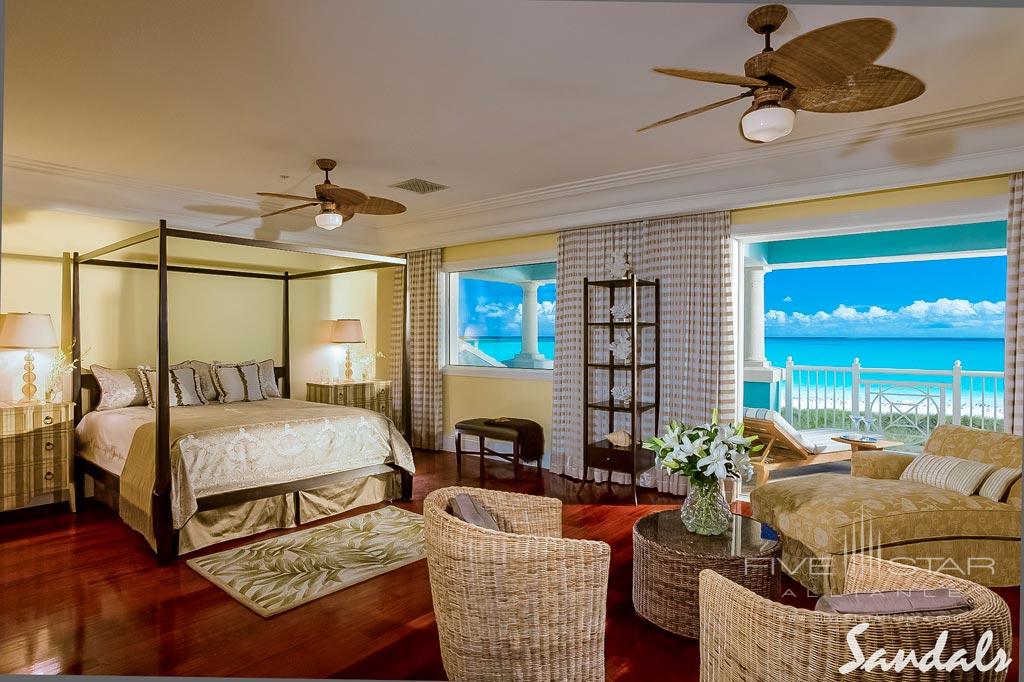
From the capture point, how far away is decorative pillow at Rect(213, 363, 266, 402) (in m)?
5.02

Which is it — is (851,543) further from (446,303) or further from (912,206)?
(446,303)

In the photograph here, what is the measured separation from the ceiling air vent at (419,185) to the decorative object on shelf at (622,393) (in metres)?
2.27

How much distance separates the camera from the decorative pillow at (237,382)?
5020 mm

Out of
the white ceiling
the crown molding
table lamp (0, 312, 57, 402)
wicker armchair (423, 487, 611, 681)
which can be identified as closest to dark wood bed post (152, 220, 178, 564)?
the white ceiling

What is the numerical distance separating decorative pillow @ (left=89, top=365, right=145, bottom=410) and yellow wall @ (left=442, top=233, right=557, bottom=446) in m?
2.91

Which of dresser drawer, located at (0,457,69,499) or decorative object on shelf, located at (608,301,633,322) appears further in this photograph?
decorative object on shelf, located at (608,301,633,322)

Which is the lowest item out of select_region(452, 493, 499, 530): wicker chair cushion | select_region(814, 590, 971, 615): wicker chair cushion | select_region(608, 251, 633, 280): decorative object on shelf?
select_region(814, 590, 971, 615): wicker chair cushion

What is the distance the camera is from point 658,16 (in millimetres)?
2354

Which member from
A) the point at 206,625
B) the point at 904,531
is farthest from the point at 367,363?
the point at 904,531

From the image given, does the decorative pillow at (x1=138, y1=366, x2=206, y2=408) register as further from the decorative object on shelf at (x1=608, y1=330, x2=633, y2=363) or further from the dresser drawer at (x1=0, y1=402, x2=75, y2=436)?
the decorative object on shelf at (x1=608, y1=330, x2=633, y2=363)

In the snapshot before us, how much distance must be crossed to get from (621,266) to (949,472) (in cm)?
265

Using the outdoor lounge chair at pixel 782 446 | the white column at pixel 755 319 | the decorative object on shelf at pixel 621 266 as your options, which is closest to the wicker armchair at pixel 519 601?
the decorative object on shelf at pixel 621 266

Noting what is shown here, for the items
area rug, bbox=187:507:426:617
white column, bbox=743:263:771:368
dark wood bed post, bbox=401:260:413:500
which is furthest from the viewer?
white column, bbox=743:263:771:368

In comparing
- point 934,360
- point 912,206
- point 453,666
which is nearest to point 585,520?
point 453,666
